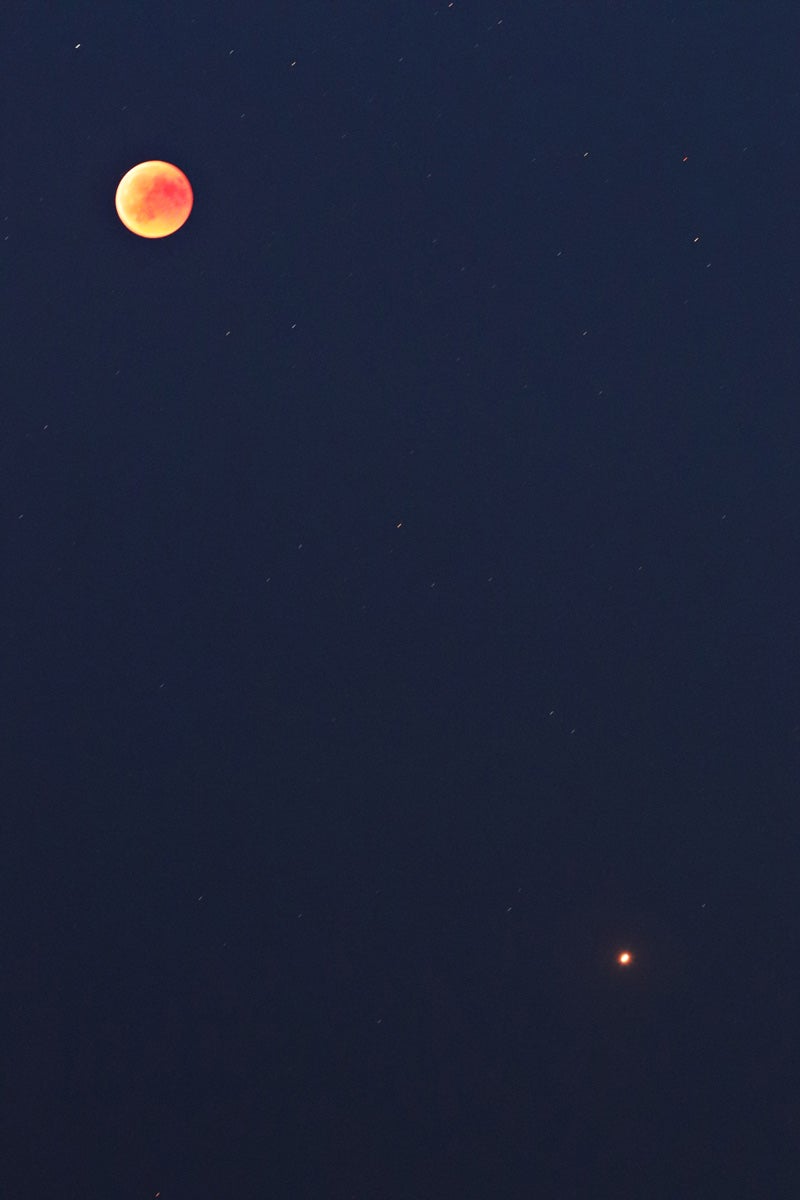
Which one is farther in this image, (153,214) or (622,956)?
(622,956)

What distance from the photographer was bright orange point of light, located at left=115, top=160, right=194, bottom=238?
673 centimetres

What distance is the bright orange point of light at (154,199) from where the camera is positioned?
6727mm

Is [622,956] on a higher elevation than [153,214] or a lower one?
lower

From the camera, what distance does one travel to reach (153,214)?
22.4 feet

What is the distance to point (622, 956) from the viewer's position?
26.1 ft

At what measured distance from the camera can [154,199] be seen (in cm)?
677

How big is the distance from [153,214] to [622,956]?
17.7 ft
